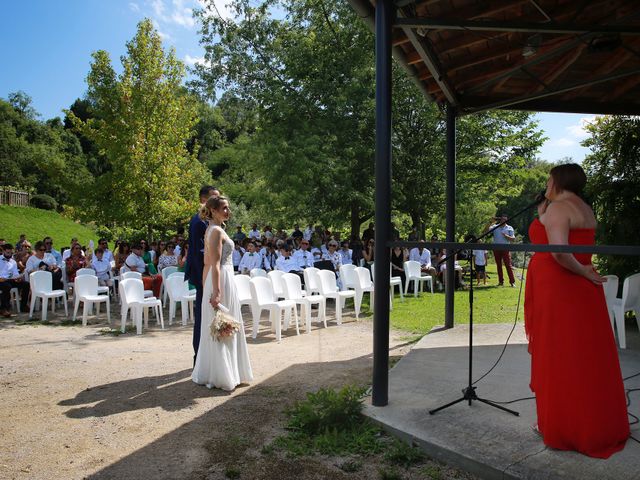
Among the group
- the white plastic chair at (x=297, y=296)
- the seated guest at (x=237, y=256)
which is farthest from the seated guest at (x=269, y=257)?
the white plastic chair at (x=297, y=296)

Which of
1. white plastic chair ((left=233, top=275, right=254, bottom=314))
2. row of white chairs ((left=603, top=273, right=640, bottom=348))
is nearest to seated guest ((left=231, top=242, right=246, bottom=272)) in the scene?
white plastic chair ((left=233, top=275, right=254, bottom=314))

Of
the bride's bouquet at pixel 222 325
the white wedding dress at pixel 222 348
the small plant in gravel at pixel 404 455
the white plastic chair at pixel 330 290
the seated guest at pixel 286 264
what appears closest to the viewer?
the small plant in gravel at pixel 404 455

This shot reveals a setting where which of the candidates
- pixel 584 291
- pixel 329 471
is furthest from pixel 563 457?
pixel 329 471

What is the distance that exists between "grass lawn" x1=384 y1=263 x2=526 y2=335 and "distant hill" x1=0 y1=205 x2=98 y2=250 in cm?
2090

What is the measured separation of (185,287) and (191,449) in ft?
19.9

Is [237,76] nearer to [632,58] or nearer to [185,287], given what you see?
[185,287]

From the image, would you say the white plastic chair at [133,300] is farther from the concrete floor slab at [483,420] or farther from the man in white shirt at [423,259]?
the man in white shirt at [423,259]

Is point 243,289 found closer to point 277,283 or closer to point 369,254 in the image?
point 277,283

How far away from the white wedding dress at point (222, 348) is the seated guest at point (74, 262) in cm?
750

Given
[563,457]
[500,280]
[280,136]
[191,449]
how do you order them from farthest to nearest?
[280,136] < [500,280] < [191,449] < [563,457]

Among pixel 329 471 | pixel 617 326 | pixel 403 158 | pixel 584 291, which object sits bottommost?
pixel 329 471

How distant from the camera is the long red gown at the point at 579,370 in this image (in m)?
3.20

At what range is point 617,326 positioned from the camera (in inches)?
261

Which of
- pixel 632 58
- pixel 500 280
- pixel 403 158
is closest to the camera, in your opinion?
pixel 632 58
